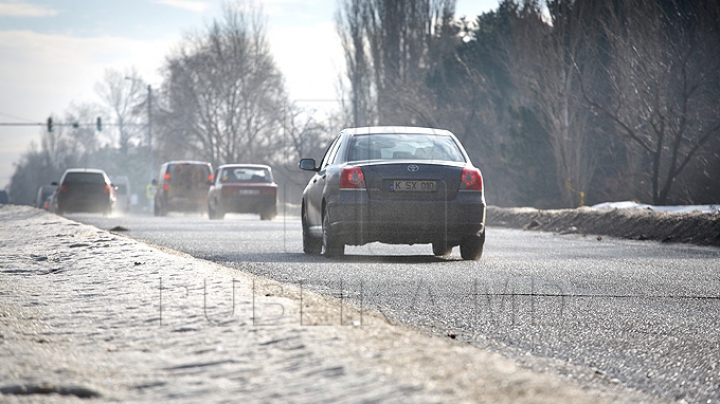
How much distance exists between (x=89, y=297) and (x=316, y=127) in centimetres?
4900

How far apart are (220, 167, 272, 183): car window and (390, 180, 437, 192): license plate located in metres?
19.3

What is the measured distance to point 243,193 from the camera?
30016mm

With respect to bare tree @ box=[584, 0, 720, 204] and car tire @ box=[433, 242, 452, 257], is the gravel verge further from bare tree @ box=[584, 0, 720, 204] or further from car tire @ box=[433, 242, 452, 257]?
car tire @ box=[433, 242, 452, 257]

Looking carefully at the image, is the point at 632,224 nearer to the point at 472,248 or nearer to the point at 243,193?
the point at 472,248

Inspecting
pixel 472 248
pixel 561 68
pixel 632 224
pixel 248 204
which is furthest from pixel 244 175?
pixel 472 248

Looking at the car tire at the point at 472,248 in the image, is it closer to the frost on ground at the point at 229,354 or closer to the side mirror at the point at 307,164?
the side mirror at the point at 307,164

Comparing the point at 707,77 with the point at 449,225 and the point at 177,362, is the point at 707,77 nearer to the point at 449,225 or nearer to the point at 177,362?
the point at 449,225

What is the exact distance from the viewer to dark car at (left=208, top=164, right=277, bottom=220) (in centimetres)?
2995

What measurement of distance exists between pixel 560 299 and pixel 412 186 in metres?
4.05

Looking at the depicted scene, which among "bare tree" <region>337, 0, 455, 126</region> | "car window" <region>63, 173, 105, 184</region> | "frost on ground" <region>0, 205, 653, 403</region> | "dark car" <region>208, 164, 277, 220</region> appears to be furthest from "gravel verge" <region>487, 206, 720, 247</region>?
"bare tree" <region>337, 0, 455, 126</region>

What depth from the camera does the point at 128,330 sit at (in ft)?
17.2

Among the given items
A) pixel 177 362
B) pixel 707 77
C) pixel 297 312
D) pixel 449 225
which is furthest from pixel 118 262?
pixel 707 77

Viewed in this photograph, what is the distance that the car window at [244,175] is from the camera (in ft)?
99.9

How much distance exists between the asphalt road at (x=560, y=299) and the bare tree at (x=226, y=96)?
50.0 meters
